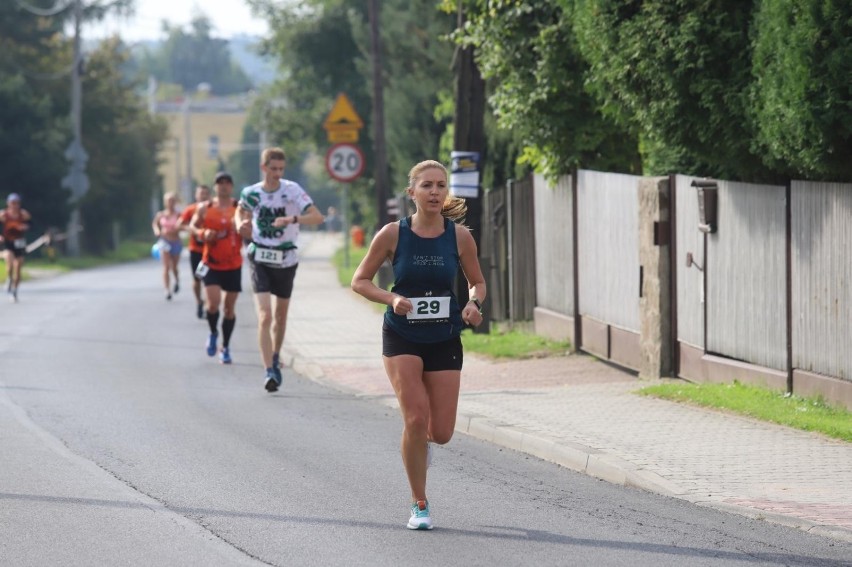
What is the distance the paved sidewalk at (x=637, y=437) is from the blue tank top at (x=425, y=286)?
173 centimetres

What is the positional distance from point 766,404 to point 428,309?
457 centimetres

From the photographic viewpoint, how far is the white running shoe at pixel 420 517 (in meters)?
7.87

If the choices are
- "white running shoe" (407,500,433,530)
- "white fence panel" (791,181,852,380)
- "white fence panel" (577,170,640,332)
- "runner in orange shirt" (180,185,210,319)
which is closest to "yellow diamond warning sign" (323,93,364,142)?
"runner in orange shirt" (180,185,210,319)

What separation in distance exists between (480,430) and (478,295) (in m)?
3.48

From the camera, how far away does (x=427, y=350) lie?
7992 millimetres

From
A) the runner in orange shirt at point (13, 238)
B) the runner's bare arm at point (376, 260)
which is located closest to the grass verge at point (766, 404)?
the runner's bare arm at point (376, 260)

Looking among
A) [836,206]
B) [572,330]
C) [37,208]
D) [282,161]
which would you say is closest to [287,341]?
[572,330]

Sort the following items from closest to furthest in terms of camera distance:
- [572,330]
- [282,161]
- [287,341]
A: [282,161] < [572,330] < [287,341]

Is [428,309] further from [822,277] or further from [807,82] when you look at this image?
[822,277]

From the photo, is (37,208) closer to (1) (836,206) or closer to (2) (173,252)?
(2) (173,252)

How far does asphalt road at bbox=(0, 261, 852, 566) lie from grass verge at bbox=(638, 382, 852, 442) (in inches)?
74.6

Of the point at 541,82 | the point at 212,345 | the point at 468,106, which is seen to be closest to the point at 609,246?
the point at 541,82

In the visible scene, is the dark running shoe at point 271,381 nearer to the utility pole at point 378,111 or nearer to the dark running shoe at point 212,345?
the dark running shoe at point 212,345

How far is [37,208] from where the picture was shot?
53031mm
